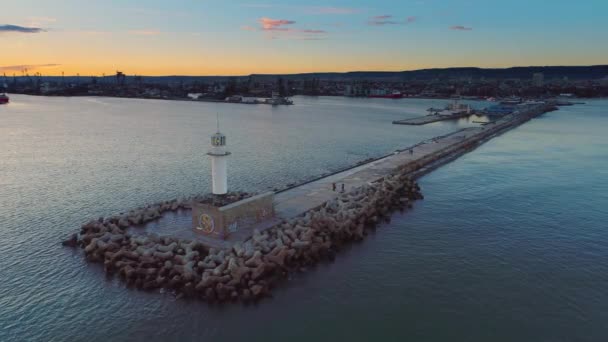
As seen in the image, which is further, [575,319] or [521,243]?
[521,243]

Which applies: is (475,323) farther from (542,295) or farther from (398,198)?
(398,198)

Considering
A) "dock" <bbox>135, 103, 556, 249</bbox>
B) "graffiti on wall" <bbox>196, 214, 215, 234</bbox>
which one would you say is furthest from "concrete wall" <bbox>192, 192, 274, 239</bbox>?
"dock" <bbox>135, 103, 556, 249</bbox>

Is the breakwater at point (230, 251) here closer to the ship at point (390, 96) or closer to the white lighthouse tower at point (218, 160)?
the white lighthouse tower at point (218, 160)

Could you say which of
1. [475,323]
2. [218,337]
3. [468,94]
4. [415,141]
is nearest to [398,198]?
[475,323]

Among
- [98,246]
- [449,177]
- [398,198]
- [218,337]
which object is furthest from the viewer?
[449,177]

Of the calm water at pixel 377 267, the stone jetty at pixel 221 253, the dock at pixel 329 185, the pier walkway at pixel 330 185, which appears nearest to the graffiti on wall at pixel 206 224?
the dock at pixel 329 185

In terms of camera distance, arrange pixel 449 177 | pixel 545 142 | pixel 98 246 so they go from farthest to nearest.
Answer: pixel 545 142
pixel 449 177
pixel 98 246

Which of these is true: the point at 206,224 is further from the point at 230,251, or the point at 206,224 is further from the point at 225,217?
the point at 230,251

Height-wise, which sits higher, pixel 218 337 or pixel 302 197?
pixel 302 197
